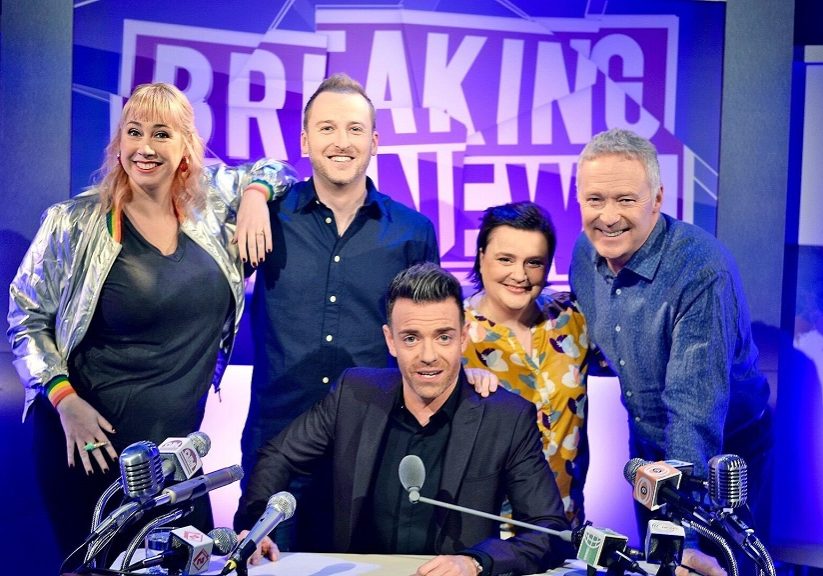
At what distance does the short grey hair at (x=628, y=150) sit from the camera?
137 inches

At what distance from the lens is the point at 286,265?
13.0ft

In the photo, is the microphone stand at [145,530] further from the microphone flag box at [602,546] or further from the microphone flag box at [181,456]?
the microphone flag box at [602,546]

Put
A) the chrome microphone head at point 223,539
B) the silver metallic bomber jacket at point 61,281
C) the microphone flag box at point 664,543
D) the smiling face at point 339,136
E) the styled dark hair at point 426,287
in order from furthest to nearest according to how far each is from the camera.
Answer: the smiling face at point 339,136, the silver metallic bomber jacket at point 61,281, the styled dark hair at point 426,287, the chrome microphone head at point 223,539, the microphone flag box at point 664,543

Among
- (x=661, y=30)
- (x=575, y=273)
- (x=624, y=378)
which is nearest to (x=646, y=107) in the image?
(x=661, y=30)

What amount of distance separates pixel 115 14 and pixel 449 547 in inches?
120

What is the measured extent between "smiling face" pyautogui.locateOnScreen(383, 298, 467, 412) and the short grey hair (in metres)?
0.75

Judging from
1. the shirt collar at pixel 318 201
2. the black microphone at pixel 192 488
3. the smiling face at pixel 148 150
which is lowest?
the black microphone at pixel 192 488

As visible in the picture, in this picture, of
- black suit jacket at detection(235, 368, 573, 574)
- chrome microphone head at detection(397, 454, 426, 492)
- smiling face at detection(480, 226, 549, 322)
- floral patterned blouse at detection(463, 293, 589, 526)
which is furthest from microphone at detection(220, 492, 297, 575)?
smiling face at detection(480, 226, 549, 322)

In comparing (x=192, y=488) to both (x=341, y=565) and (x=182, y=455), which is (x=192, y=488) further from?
(x=341, y=565)

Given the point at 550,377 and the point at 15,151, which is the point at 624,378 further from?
the point at 15,151

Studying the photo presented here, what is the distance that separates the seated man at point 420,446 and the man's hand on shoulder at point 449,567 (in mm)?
445

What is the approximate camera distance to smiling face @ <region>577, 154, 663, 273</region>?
348cm

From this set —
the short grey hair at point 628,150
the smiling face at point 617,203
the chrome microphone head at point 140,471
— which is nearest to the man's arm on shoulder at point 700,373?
the smiling face at point 617,203

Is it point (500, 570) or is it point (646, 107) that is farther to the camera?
point (646, 107)
